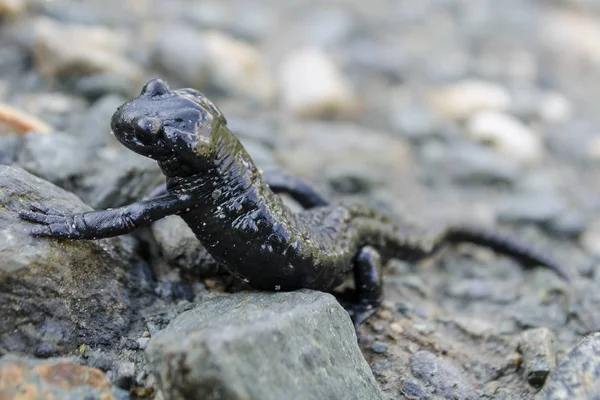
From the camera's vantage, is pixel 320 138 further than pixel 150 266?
Yes

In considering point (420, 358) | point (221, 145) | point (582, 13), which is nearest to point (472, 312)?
point (420, 358)

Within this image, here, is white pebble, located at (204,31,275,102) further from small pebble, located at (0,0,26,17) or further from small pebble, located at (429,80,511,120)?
small pebble, located at (429,80,511,120)

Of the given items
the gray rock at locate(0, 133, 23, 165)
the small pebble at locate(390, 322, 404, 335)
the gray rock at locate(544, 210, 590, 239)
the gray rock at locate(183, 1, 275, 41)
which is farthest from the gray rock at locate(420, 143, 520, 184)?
the gray rock at locate(0, 133, 23, 165)

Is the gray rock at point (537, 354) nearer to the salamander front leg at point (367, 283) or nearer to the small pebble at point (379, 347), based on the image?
the small pebble at point (379, 347)

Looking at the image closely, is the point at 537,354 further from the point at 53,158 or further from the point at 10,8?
the point at 10,8

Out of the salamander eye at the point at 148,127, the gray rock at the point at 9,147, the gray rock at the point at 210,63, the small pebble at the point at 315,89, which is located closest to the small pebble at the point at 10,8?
the gray rock at the point at 210,63

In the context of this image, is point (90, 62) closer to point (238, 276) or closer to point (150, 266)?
point (150, 266)
